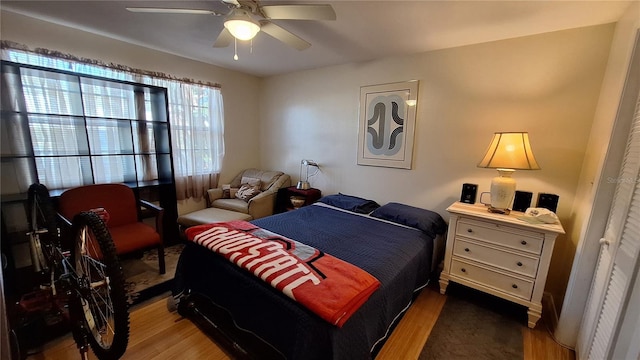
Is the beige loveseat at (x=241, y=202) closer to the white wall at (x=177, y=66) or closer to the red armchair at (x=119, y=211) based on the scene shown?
the white wall at (x=177, y=66)

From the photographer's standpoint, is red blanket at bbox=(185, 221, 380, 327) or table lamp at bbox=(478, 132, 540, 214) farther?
table lamp at bbox=(478, 132, 540, 214)

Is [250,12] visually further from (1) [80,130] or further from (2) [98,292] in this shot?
(1) [80,130]

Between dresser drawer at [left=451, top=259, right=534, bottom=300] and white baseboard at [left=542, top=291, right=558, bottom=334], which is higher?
dresser drawer at [left=451, top=259, right=534, bottom=300]

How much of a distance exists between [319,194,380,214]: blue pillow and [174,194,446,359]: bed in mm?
146

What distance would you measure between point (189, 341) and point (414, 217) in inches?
82.4

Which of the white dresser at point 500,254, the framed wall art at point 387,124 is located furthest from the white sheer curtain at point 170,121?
the white dresser at point 500,254

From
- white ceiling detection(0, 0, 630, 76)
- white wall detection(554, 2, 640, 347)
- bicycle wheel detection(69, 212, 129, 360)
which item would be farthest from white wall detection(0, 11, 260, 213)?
white wall detection(554, 2, 640, 347)

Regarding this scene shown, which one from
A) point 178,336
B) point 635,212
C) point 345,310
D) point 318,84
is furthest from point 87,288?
point 318,84

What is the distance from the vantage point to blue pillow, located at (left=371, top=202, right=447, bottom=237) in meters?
2.32

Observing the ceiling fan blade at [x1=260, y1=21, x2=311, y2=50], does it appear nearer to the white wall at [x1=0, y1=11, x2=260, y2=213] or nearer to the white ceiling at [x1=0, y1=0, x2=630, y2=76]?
the white ceiling at [x1=0, y1=0, x2=630, y2=76]

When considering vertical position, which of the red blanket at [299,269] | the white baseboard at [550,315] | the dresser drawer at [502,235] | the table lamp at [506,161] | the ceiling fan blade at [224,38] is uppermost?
the ceiling fan blade at [224,38]

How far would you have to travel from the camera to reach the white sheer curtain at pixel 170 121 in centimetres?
222

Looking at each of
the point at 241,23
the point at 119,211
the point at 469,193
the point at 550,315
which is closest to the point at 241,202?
the point at 119,211

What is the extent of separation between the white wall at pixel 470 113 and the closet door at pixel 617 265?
0.58 m
